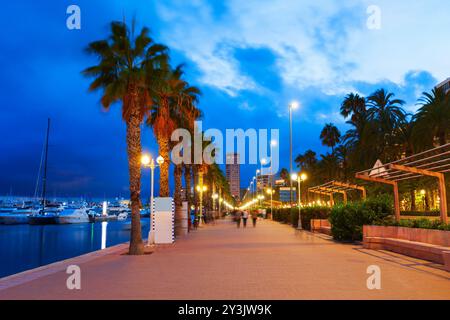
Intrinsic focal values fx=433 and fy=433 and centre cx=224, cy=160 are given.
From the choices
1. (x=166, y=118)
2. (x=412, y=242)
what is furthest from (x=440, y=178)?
(x=166, y=118)

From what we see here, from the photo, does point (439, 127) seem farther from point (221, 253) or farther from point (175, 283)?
point (175, 283)

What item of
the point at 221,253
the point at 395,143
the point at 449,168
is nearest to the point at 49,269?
the point at 221,253

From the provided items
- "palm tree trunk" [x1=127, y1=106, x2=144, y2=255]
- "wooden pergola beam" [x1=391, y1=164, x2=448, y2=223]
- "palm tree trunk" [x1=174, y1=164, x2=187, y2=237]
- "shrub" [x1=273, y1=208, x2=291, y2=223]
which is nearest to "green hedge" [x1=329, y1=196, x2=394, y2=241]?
"wooden pergola beam" [x1=391, y1=164, x2=448, y2=223]

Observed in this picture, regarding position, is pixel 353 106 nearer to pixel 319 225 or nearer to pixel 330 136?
pixel 330 136

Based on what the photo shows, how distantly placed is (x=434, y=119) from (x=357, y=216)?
2100 cm

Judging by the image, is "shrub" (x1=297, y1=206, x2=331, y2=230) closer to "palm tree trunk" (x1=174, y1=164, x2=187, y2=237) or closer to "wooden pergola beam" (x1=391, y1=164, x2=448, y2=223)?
"palm tree trunk" (x1=174, y1=164, x2=187, y2=237)

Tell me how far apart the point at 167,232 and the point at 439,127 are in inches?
1030

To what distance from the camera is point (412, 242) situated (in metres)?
14.6

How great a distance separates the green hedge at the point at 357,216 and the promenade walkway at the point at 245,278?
360cm

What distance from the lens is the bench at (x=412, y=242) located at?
1272 centimetres

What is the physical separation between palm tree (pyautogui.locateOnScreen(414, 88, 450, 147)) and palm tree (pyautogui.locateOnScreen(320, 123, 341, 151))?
36.0m

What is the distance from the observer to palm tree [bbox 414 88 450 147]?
3609 cm

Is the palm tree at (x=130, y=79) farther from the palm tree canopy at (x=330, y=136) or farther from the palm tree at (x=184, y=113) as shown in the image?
the palm tree canopy at (x=330, y=136)
